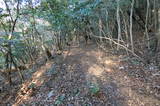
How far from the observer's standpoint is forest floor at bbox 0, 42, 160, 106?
578cm

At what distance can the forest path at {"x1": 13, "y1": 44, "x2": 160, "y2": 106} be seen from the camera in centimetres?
571

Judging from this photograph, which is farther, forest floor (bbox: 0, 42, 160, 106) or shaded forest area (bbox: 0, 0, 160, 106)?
shaded forest area (bbox: 0, 0, 160, 106)

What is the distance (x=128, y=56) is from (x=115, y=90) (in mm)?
3203

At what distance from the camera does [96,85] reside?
6641 millimetres

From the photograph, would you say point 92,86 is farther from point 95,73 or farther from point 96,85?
point 95,73

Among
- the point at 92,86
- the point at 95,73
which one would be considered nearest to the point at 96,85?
the point at 92,86

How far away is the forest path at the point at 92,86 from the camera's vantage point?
5715 millimetres

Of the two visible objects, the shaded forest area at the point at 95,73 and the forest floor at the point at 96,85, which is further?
the shaded forest area at the point at 95,73

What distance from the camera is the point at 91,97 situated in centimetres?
599

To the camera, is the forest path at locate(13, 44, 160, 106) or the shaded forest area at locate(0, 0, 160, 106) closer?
the forest path at locate(13, 44, 160, 106)

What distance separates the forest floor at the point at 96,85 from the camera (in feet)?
19.0

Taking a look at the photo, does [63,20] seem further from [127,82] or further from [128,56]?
[127,82]

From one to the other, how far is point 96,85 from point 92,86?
17 cm

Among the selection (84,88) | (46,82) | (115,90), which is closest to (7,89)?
(46,82)
